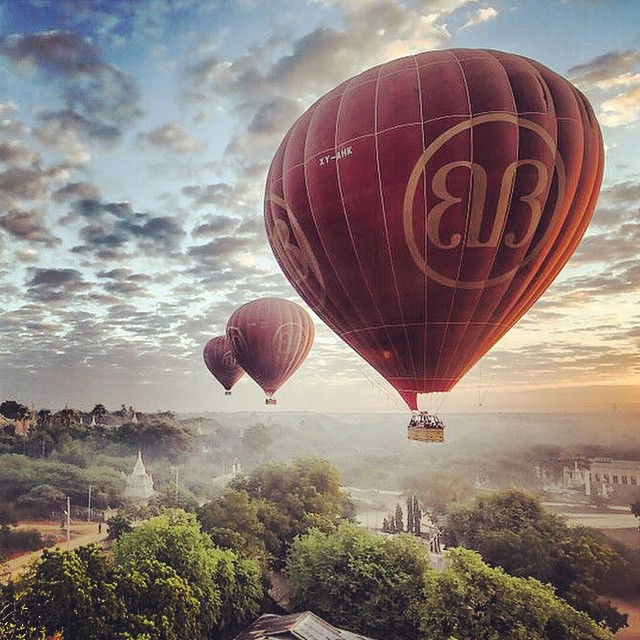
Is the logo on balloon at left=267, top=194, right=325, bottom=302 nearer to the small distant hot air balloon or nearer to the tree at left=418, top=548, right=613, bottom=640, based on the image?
the tree at left=418, top=548, right=613, bottom=640

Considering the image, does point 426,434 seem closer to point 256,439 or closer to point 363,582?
point 363,582

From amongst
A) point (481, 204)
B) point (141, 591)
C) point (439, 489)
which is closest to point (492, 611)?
point (141, 591)

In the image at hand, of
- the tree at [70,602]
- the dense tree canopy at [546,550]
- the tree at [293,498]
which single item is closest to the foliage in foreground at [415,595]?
the dense tree canopy at [546,550]

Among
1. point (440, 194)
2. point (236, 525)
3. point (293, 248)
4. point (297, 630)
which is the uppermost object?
point (440, 194)

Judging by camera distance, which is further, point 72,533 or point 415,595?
point 72,533

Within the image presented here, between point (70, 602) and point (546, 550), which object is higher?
point (70, 602)

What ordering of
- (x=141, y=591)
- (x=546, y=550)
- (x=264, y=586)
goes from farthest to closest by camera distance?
(x=546, y=550) → (x=264, y=586) → (x=141, y=591)

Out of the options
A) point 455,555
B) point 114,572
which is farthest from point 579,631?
point 114,572
